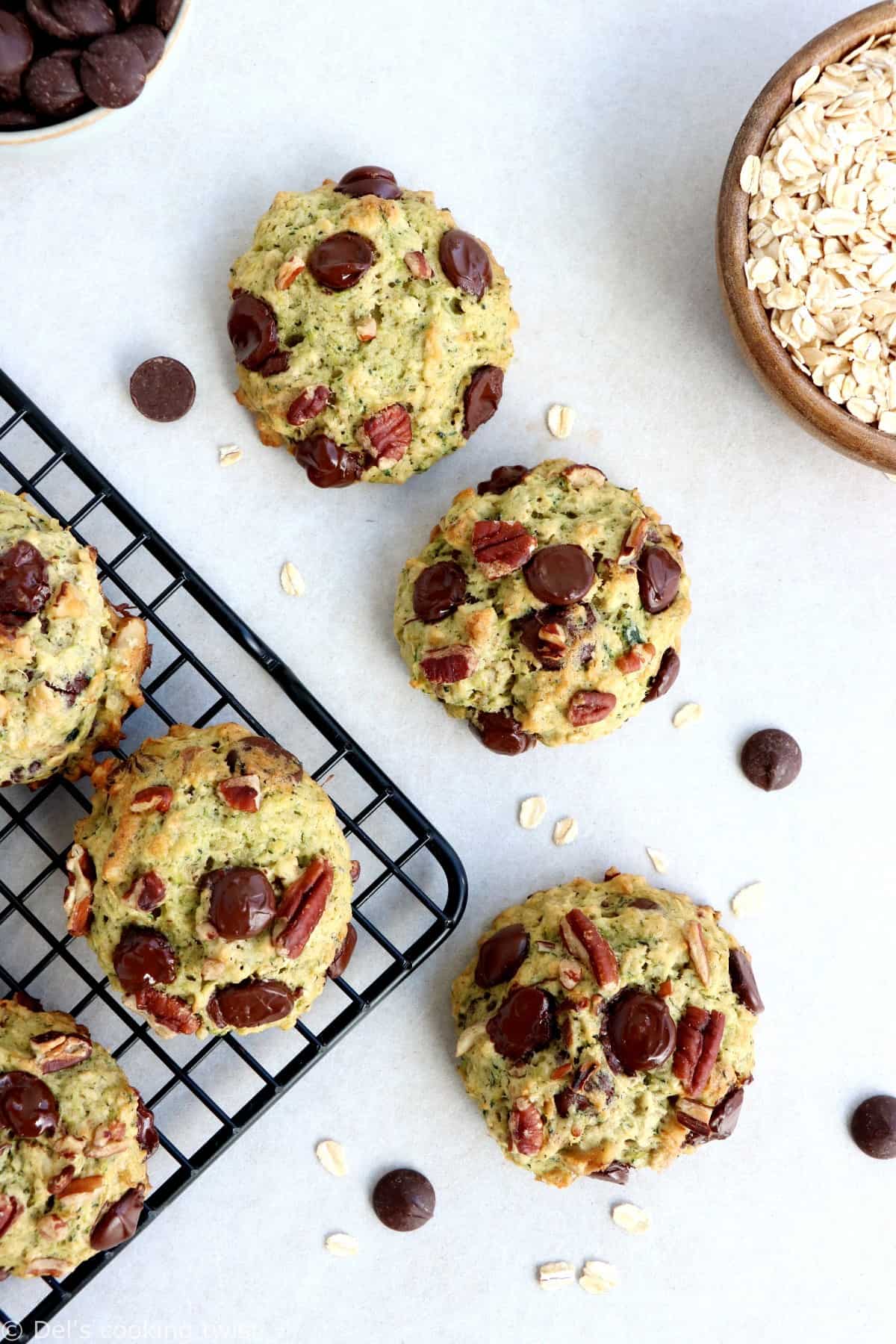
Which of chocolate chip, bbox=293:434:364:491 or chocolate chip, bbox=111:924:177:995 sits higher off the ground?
chocolate chip, bbox=293:434:364:491

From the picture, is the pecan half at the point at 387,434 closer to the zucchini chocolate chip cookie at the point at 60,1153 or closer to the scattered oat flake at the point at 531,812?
the scattered oat flake at the point at 531,812

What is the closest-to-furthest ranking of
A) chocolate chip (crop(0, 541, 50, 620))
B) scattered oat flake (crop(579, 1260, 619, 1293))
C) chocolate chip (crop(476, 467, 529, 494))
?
1. chocolate chip (crop(0, 541, 50, 620))
2. chocolate chip (crop(476, 467, 529, 494))
3. scattered oat flake (crop(579, 1260, 619, 1293))

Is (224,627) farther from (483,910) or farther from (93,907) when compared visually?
(483,910)

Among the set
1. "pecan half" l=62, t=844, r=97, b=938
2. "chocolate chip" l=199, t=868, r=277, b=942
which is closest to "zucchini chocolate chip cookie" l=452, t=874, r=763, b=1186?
"chocolate chip" l=199, t=868, r=277, b=942

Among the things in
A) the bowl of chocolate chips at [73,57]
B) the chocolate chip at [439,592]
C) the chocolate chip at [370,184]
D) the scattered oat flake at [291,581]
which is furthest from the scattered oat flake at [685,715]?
the bowl of chocolate chips at [73,57]

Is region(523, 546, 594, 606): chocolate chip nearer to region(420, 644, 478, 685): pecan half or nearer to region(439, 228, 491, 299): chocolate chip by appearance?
region(420, 644, 478, 685): pecan half

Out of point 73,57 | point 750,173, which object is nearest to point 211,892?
point 73,57
